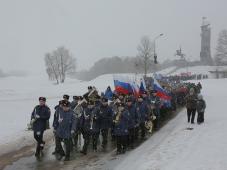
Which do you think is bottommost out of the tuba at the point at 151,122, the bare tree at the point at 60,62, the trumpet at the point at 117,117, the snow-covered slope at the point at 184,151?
the snow-covered slope at the point at 184,151

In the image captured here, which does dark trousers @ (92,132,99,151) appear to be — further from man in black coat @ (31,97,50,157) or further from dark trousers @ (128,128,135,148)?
man in black coat @ (31,97,50,157)

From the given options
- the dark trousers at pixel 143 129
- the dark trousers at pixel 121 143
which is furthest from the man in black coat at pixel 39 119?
the dark trousers at pixel 143 129

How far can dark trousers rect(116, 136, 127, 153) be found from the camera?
13495mm

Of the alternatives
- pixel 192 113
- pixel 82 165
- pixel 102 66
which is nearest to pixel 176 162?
pixel 82 165

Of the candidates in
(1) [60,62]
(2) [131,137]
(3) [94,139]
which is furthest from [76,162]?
(1) [60,62]

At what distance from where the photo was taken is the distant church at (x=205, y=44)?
5167 inches

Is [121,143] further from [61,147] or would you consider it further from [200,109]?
[200,109]

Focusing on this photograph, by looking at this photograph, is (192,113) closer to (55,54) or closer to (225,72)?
(225,72)

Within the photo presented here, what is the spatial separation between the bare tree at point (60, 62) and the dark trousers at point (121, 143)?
92.9 metres

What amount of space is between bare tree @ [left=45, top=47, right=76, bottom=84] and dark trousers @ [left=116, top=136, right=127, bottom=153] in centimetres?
9292

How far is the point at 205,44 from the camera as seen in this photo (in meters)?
134

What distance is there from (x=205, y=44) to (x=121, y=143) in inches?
4861

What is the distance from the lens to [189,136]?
49.8 feet

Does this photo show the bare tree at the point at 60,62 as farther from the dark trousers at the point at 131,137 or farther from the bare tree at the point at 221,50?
the dark trousers at the point at 131,137
